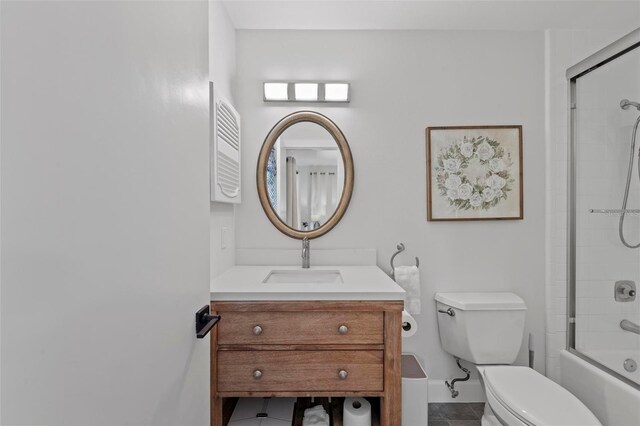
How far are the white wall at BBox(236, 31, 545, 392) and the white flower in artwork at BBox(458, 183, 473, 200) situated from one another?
182mm

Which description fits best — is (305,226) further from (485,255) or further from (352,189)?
(485,255)

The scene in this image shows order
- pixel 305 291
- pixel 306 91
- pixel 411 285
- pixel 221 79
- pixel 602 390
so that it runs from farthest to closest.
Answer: pixel 306 91 < pixel 411 285 < pixel 221 79 < pixel 602 390 < pixel 305 291

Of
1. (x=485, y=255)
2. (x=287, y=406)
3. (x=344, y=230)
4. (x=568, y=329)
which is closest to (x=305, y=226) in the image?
(x=344, y=230)

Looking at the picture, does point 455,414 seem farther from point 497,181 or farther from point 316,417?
point 497,181

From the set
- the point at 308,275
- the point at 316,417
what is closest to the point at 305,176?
the point at 308,275

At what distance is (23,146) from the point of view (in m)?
0.36

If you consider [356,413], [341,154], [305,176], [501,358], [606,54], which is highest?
[606,54]

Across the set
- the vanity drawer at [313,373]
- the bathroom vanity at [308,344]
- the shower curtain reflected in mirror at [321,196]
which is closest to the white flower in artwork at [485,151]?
the shower curtain reflected in mirror at [321,196]

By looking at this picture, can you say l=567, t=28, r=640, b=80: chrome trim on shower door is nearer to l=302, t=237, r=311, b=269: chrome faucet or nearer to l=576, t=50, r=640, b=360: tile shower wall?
l=576, t=50, r=640, b=360: tile shower wall

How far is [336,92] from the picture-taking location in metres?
2.05

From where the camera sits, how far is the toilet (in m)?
1.39

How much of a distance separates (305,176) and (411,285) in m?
0.90

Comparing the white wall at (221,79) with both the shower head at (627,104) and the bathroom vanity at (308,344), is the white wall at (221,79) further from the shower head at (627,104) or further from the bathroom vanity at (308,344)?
the shower head at (627,104)

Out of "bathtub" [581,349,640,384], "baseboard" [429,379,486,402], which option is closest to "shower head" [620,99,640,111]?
"bathtub" [581,349,640,384]
